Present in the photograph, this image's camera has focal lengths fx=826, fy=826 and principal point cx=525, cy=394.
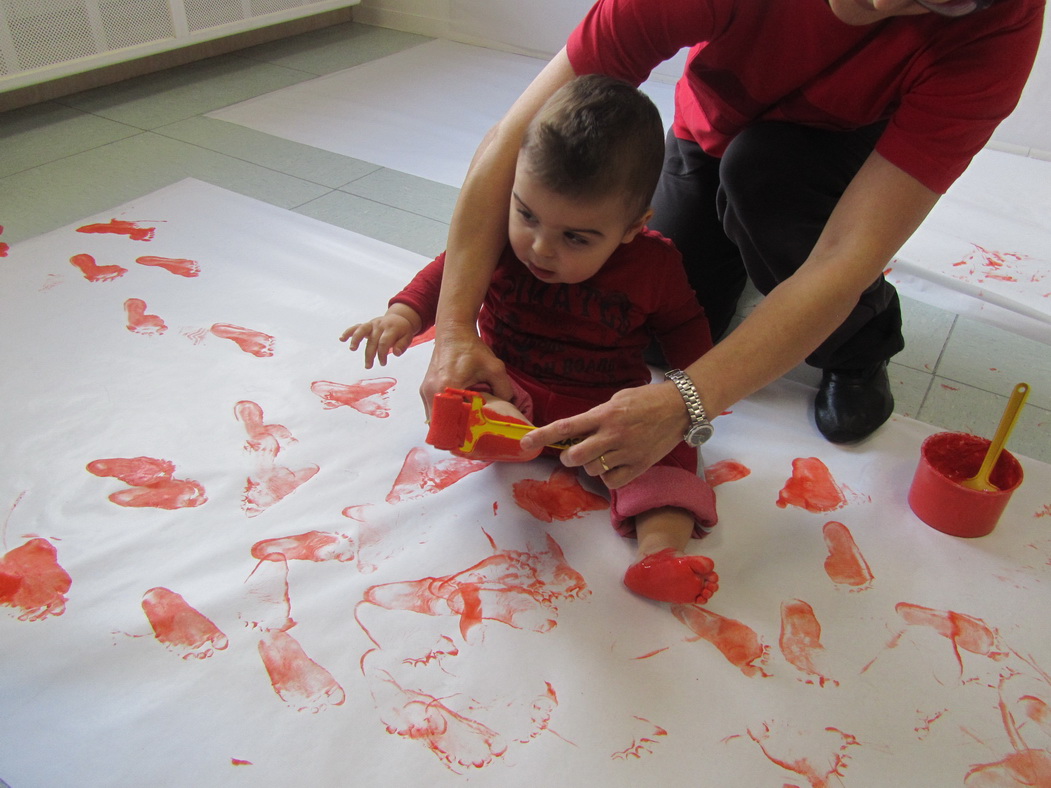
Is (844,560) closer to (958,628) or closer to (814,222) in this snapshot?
(958,628)

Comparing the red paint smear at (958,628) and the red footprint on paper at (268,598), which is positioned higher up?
the red footprint on paper at (268,598)

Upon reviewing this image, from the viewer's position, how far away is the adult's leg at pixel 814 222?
111cm

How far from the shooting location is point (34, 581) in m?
0.85

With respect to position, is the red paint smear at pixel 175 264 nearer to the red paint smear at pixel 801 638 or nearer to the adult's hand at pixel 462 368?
the adult's hand at pixel 462 368

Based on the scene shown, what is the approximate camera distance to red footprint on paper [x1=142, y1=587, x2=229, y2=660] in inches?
31.7

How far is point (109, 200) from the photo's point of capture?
5.27 feet

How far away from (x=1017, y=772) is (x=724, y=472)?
456mm

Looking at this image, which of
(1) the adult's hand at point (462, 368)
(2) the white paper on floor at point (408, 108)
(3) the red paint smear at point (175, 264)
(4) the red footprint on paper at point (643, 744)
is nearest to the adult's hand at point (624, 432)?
(1) the adult's hand at point (462, 368)

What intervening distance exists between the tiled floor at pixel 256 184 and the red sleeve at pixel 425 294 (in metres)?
0.52

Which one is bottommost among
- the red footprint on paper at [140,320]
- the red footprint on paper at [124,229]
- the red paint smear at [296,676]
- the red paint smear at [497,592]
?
the red paint smear at [497,592]

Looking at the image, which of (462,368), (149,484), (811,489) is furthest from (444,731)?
(811,489)

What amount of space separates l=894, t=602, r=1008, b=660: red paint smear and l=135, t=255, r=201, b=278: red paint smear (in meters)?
1.16

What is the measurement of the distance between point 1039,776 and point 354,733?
63 cm

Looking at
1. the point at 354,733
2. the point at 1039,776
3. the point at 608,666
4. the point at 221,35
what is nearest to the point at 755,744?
the point at 608,666
